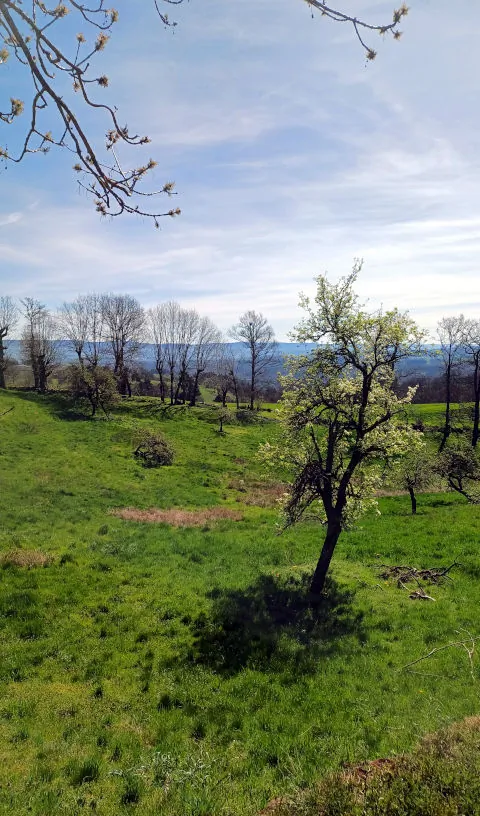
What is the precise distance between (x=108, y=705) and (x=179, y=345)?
214 ft

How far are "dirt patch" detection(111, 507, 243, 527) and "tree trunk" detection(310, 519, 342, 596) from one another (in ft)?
31.2

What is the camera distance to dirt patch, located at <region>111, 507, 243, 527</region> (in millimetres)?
23531

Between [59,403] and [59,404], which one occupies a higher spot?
[59,403]

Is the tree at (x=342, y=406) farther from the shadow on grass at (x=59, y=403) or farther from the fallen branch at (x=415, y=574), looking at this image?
the shadow on grass at (x=59, y=403)

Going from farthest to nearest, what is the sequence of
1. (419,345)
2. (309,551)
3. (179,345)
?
(179,345) → (309,551) → (419,345)

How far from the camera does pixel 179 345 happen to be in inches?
2803

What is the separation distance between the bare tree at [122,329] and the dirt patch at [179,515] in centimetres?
4770

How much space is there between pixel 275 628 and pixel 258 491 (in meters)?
20.3

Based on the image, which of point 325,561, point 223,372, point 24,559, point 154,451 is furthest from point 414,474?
point 223,372

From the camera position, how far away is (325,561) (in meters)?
15.3

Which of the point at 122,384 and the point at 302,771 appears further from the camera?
the point at 122,384

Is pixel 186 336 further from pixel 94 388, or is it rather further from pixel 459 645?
pixel 459 645

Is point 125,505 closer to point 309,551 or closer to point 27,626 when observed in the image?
point 309,551

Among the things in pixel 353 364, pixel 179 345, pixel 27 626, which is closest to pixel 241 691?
pixel 27 626
